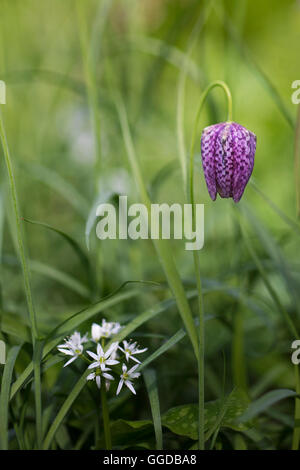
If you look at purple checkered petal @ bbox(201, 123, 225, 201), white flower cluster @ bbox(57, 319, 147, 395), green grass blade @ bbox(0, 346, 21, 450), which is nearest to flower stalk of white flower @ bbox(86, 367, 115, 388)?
white flower cluster @ bbox(57, 319, 147, 395)

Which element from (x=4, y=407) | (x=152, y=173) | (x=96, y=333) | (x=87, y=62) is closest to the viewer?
(x=4, y=407)

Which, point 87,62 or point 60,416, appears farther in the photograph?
point 87,62

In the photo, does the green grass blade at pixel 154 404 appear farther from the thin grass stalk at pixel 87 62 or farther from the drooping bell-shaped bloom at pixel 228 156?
the thin grass stalk at pixel 87 62

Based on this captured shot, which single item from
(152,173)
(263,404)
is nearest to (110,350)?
(263,404)

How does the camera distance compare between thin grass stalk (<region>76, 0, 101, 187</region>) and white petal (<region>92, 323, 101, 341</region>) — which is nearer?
white petal (<region>92, 323, 101, 341</region>)

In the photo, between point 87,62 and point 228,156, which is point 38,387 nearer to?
point 228,156

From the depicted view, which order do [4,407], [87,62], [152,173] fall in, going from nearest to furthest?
[4,407]
[87,62]
[152,173]

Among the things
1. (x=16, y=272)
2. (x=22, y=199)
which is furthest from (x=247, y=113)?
(x=16, y=272)

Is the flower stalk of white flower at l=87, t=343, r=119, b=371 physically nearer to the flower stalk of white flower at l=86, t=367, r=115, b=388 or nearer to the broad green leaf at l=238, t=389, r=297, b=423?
the flower stalk of white flower at l=86, t=367, r=115, b=388

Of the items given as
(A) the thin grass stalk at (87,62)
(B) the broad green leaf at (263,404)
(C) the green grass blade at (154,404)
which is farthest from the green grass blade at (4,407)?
(A) the thin grass stalk at (87,62)
